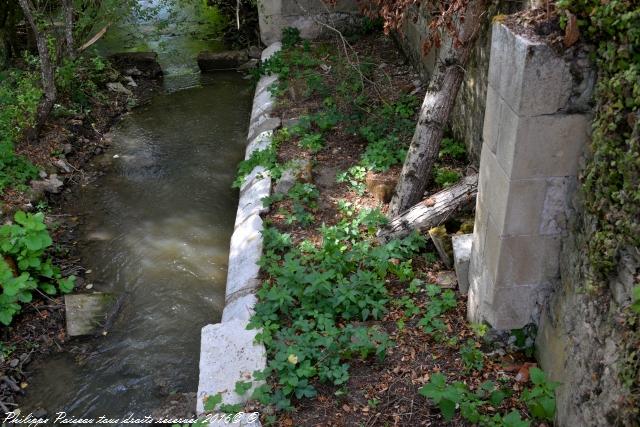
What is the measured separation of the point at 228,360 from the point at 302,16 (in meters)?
7.79

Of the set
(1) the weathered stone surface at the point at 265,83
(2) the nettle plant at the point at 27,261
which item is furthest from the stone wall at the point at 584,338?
(1) the weathered stone surface at the point at 265,83

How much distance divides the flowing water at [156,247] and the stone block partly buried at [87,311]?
0.12 meters

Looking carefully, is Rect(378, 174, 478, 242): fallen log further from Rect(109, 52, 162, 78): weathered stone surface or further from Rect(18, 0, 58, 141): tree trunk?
Rect(109, 52, 162, 78): weathered stone surface

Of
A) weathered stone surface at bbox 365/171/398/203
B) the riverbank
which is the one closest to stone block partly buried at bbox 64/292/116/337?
the riverbank

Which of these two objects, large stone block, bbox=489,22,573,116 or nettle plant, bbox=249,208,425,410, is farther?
nettle plant, bbox=249,208,425,410

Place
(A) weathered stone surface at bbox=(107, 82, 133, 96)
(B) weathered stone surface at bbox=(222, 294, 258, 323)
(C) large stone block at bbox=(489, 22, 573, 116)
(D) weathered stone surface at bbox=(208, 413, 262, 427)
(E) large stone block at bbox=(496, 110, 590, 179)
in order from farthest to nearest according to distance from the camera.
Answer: (A) weathered stone surface at bbox=(107, 82, 133, 96) → (B) weathered stone surface at bbox=(222, 294, 258, 323) → (D) weathered stone surface at bbox=(208, 413, 262, 427) → (E) large stone block at bbox=(496, 110, 590, 179) → (C) large stone block at bbox=(489, 22, 573, 116)

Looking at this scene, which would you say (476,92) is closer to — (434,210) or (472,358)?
(434,210)

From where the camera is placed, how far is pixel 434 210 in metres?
5.22

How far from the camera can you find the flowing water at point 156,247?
484 centimetres

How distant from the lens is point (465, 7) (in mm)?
5039

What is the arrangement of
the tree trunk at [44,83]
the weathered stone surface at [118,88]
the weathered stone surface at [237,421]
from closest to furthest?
the weathered stone surface at [237,421] < the tree trunk at [44,83] < the weathered stone surface at [118,88]

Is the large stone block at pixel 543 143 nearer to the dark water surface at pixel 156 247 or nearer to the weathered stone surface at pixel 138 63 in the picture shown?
the dark water surface at pixel 156 247

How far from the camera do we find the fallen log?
5.19 meters

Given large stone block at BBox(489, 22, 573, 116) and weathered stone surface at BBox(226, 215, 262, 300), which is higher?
large stone block at BBox(489, 22, 573, 116)
